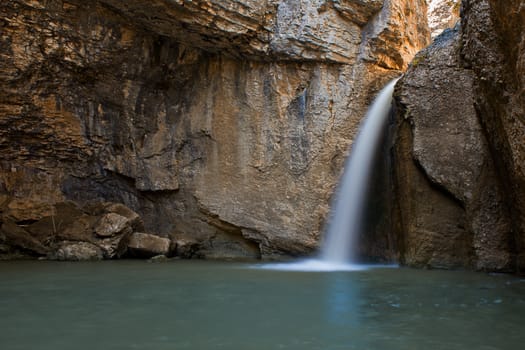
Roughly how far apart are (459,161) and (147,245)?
638cm

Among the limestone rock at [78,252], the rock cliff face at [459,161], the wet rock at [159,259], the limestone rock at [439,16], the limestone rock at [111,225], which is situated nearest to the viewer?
the rock cliff face at [459,161]

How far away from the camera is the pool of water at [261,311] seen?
315cm

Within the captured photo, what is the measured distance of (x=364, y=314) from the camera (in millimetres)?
3986

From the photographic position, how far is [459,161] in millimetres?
7867

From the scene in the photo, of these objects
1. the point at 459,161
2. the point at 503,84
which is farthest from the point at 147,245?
the point at 503,84

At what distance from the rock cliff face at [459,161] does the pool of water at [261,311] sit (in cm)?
101

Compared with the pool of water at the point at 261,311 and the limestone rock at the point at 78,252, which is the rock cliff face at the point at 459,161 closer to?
the pool of water at the point at 261,311

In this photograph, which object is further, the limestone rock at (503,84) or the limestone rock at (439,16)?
the limestone rock at (439,16)

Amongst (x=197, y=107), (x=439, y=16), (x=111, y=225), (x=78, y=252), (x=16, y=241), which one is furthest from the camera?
(x=439, y=16)

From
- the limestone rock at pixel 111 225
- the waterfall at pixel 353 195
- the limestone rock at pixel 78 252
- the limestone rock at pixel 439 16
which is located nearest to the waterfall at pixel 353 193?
the waterfall at pixel 353 195

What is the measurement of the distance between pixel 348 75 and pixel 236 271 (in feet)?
16.4

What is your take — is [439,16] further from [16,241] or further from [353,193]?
[16,241]

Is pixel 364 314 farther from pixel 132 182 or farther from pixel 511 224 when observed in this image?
pixel 132 182

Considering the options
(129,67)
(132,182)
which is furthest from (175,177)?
(129,67)
